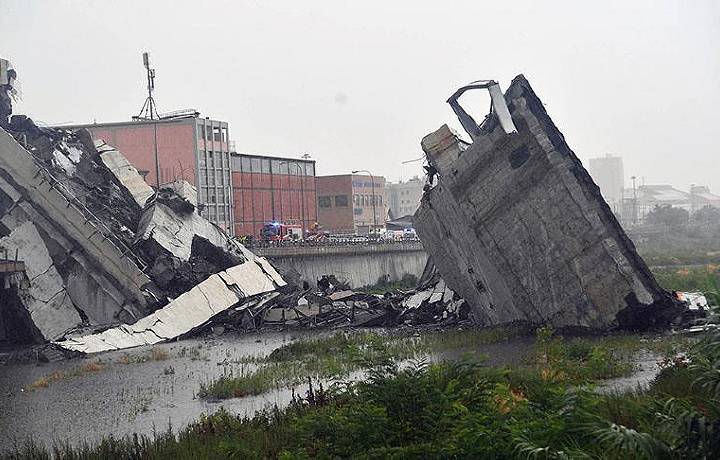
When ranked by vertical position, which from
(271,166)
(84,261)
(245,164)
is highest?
(271,166)

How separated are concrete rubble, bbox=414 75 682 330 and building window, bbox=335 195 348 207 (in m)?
56.2

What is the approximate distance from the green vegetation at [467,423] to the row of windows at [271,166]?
47227mm

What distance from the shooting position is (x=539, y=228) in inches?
965

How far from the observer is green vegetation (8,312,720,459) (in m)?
8.27

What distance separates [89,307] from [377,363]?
65.1 ft

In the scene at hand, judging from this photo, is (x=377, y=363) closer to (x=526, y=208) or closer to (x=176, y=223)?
(x=526, y=208)

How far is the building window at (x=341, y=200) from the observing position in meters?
→ 82.9

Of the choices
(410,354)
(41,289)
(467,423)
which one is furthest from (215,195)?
(467,423)

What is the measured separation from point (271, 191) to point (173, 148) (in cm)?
1176

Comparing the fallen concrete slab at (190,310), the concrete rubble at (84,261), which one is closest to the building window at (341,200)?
the fallen concrete slab at (190,310)

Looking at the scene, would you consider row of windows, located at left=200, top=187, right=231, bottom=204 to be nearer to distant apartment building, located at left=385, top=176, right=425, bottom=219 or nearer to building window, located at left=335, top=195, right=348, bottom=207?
building window, located at left=335, top=195, right=348, bottom=207

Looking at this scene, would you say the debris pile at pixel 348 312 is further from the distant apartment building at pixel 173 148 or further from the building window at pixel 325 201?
the building window at pixel 325 201

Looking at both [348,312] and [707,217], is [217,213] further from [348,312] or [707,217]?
[707,217]

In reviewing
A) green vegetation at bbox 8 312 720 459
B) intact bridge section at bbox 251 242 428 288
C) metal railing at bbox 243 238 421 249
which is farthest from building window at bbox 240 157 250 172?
green vegetation at bbox 8 312 720 459
